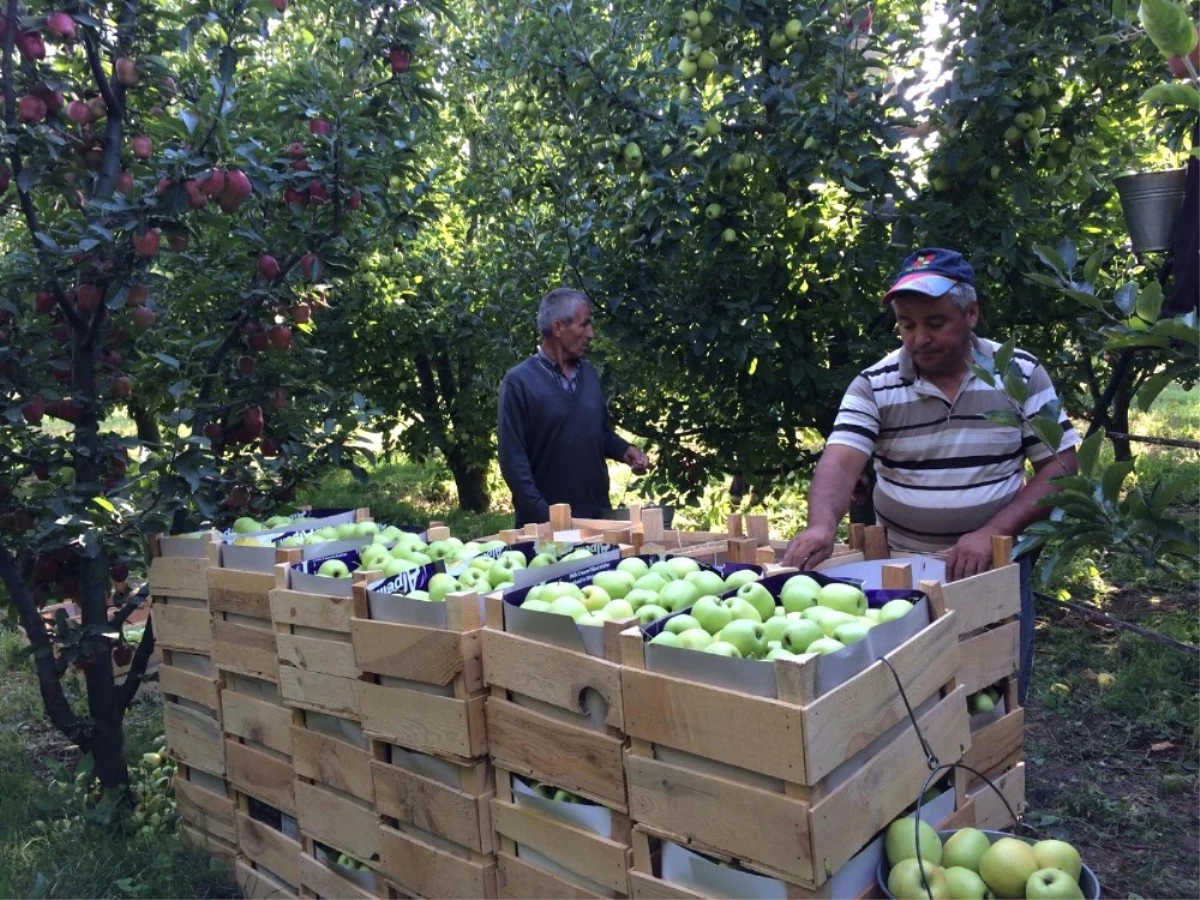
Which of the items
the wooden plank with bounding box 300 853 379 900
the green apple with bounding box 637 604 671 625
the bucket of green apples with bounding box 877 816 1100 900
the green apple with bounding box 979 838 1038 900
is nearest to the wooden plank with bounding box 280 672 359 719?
the wooden plank with bounding box 300 853 379 900

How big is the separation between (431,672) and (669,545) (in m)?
0.96

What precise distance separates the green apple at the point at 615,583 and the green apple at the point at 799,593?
1.25ft

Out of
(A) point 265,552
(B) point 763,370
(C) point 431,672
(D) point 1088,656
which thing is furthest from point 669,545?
(D) point 1088,656

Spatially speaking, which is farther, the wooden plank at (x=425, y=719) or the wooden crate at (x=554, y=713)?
the wooden plank at (x=425, y=719)

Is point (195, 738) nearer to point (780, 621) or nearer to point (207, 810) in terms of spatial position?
point (207, 810)

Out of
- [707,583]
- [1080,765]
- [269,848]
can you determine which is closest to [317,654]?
[269,848]

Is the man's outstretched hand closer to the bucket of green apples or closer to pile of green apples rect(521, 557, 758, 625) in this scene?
pile of green apples rect(521, 557, 758, 625)

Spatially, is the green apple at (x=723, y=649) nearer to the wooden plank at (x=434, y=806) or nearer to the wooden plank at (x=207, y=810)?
the wooden plank at (x=434, y=806)

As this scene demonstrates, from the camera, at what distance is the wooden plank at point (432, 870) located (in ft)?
7.29

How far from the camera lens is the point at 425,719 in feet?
7.48

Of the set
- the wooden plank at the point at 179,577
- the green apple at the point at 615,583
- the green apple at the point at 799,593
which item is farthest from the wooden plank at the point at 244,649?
the green apple at the point at 799,593

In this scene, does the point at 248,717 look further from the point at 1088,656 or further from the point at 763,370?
the point at 1088,656

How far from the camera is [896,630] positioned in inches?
72.9

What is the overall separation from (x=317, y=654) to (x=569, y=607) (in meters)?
0.87
